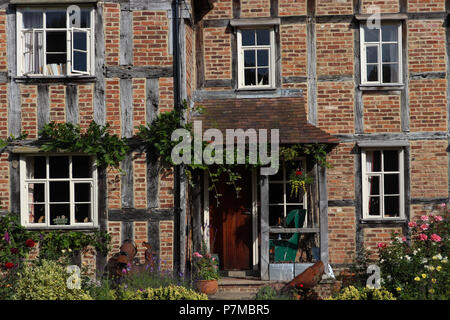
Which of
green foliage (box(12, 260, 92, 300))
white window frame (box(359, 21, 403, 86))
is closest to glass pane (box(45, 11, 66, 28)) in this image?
green foliage (box(12, 260, 92, 300))

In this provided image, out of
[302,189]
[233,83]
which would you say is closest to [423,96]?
[302,189]

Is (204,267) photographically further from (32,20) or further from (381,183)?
(32,20)

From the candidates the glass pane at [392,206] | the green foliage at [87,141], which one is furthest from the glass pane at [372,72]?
the green foliage at [87,141]

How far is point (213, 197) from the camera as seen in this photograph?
11.2 metres

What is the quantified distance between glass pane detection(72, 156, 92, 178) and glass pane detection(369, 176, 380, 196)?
17.8ft

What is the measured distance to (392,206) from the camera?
10922 millimetres

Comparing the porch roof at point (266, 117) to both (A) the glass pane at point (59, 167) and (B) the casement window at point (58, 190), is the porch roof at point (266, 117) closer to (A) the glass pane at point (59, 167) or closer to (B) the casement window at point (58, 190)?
(B) the casement window at point (58, 190)

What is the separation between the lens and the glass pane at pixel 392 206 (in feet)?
35.8

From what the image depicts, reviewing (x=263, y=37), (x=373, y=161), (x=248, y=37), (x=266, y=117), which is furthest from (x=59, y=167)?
(x=373, y=161)

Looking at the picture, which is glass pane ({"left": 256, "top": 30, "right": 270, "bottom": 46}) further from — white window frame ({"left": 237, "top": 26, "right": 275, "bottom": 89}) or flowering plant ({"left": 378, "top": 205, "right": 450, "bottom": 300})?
flowering plant ({"left": 378, "top": 205, "right": 450, "bottom": 300})

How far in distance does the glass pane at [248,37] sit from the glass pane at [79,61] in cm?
320

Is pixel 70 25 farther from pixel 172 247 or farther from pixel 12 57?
pixel 172 247

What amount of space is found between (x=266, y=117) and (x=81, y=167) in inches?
140

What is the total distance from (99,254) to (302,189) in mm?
Result: 4114
